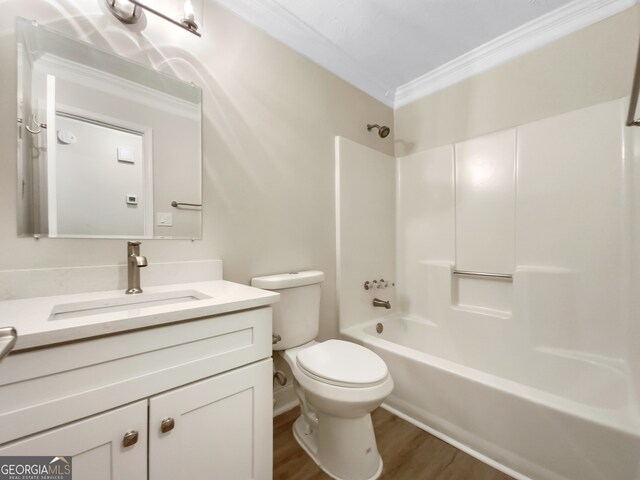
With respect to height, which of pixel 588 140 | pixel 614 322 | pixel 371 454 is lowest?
pixel 371 454

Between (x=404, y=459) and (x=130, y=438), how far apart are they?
1182mm

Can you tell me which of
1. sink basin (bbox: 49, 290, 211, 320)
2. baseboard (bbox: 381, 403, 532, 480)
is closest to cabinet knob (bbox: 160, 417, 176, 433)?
sink basin (bbox: 49, 290, 211, 320)

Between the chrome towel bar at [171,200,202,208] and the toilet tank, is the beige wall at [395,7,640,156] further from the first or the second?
the chrome towel bar at [171,200,202,208]

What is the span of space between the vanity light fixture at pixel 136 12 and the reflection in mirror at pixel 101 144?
0.16 metres

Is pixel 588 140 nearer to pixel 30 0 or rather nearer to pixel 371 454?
pixel 371 454

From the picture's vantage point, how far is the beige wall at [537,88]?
1420 millimetres

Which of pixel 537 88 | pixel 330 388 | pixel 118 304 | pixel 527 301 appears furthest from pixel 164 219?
pixel 537 88

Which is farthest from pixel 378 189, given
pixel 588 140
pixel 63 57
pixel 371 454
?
pixel 63 57

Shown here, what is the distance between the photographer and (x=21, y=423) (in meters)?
0.56

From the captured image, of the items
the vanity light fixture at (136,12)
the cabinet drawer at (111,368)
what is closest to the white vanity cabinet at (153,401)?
the cabinet drawer at (111,368)

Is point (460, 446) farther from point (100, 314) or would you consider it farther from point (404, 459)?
point (100, 314)

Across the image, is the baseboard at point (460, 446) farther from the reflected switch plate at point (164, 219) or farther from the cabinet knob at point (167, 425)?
the reflected switch plate at point (164, 219)

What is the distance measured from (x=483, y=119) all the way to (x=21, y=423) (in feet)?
8.32

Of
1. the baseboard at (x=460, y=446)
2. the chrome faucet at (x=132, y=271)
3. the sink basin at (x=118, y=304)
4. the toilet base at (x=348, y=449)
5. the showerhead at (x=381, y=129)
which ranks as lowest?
the baseboard at (x=460, y=446)
